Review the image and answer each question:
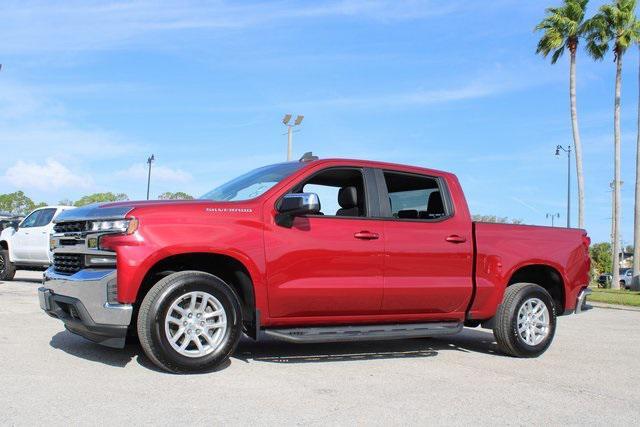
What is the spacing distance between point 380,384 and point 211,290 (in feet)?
5.18

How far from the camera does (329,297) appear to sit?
231 inches

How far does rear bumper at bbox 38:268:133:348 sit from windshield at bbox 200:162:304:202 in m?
1.44

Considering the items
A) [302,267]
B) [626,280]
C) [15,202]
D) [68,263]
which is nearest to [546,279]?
[302,267]

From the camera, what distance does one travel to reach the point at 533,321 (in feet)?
23.5

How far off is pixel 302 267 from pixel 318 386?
1.11 meters

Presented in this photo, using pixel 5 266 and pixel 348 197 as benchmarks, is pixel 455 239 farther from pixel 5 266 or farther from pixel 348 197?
pixel 5 266

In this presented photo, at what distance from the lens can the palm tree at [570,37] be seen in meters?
29.7

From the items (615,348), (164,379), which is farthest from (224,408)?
(615,348)

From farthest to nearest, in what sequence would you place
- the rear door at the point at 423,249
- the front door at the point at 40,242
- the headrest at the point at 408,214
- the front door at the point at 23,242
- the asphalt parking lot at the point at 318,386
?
the front door at the point at 23,242 → the front door at the point at 40,242 → the headrest at the point at 408,214 → the rear door at the point at 423,249 → the asphalt parking lot at the point at 318,386

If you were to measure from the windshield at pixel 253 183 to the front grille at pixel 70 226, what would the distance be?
1.29 metres

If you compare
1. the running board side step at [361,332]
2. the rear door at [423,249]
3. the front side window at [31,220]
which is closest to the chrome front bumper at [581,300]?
the rear door at [423,249]

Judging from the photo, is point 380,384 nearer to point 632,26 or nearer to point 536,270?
point 536,270

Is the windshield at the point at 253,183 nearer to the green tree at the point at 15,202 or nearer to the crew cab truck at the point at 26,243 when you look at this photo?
the crew cab truck at the point at 26,243

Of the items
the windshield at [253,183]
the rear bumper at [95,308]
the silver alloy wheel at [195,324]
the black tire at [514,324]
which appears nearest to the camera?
the rear bumper at [95,308]
